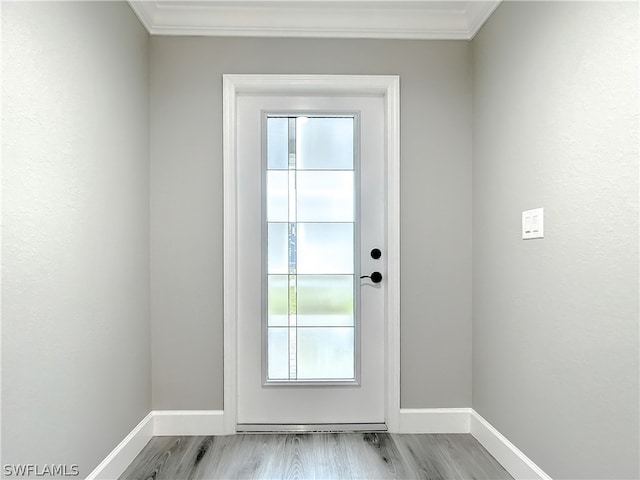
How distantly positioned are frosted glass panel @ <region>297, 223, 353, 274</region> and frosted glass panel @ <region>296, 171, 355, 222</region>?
0.16ft

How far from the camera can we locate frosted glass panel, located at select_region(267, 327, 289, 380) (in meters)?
2.84

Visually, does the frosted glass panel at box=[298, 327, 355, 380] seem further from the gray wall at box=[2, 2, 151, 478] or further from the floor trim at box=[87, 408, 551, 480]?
the gray wall at box=[2, 2, 151, 478]

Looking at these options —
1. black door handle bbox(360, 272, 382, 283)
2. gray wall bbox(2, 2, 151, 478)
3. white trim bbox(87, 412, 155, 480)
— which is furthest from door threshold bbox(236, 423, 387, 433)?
black door handle bbox(360, 272, 382, 283)

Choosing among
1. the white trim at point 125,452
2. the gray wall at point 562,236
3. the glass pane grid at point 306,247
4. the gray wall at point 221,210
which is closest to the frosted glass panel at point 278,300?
the glass pane grid at point 306,247

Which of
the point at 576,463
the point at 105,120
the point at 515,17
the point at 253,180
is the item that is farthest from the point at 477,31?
the point at 576,463

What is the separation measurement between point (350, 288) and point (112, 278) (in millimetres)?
1339

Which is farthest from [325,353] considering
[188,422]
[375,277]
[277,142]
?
[277,142]

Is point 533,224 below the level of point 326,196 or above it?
below

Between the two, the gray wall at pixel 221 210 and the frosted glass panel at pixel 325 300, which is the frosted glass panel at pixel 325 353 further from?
the gray wall at pixel 221 210

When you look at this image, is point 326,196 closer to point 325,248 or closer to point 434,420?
point 325,248

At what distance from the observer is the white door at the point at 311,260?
Answer: 9.25 ft

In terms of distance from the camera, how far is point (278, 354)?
284 cm

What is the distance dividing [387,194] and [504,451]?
58.8 inches

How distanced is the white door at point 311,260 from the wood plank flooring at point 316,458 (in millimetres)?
211
